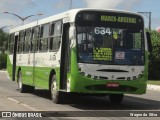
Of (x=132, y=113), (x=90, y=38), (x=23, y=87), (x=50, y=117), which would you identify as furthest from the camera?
(x=23, y=87)

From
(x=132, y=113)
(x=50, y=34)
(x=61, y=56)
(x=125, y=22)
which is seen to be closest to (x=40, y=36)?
(x=50, y=34)

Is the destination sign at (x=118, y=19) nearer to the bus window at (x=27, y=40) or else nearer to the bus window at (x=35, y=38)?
the bus window at (x=35, y=38)

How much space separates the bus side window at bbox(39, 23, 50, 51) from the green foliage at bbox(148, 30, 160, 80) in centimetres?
2088

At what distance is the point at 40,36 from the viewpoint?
763 inches

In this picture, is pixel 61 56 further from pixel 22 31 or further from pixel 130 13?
pixel 22 31

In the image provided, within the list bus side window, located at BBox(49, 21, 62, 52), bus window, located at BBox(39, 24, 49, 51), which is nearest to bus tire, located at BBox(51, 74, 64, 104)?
bus side window, located at BBox(49, 21, 62, 52)

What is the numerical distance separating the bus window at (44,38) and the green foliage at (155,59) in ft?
68.5

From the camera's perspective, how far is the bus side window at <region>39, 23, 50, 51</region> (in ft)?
60.4

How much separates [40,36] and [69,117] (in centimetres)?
702

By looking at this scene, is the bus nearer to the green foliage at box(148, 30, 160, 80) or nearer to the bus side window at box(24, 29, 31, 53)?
the bus side window at box(24, 29, 31, 53)

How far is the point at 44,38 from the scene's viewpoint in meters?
18.7

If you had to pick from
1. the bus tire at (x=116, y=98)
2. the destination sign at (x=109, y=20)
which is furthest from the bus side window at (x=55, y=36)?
the bus tire at (x=116, y=98)

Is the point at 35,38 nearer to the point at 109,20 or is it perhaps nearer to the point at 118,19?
the point at 109,20

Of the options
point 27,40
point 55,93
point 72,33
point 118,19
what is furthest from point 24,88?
point 118,19
